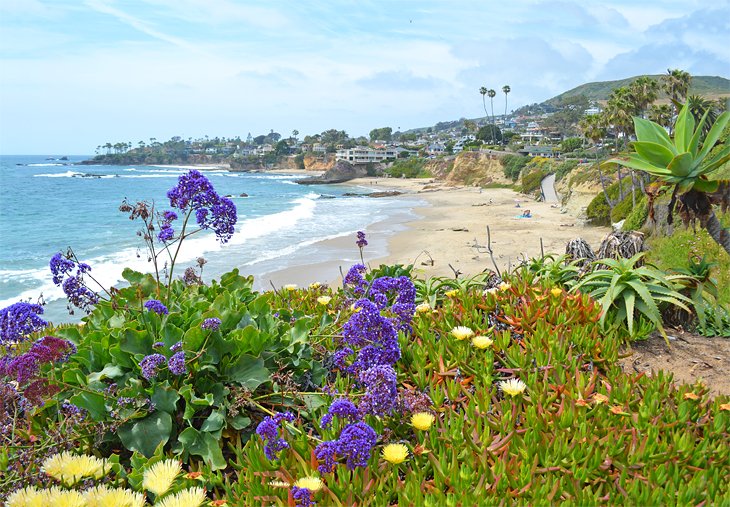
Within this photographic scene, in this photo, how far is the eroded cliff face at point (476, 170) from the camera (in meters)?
86.1

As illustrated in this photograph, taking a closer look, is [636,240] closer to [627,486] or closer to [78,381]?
[627,486]

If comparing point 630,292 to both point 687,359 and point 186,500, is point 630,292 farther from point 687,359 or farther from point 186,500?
point 186,500

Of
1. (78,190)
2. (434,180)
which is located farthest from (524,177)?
(78,190)

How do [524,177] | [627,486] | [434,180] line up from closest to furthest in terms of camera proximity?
[627,486] < [524,177] < [434,180]

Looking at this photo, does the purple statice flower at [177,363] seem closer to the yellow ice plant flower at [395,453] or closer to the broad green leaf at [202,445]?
→ the broad green leaf at [202,445]

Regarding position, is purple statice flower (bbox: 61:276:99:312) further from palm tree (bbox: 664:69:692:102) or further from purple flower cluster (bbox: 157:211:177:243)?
palm tree (bbox: 664:69:692:102)

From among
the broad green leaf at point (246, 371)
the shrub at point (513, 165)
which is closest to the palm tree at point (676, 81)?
the shrub at point (513, 165)

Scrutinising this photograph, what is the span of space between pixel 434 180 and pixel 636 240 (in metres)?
94.6

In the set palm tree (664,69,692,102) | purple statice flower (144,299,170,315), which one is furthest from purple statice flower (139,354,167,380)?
palm tree (664,69,692,102)

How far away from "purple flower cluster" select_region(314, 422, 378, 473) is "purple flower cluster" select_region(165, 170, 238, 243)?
1.83 meters

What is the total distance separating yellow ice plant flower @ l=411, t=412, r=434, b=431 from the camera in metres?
2.58

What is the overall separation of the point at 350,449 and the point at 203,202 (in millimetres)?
2053

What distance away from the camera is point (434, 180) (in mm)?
98938

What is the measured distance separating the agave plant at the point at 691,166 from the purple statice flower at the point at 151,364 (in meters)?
3.78
